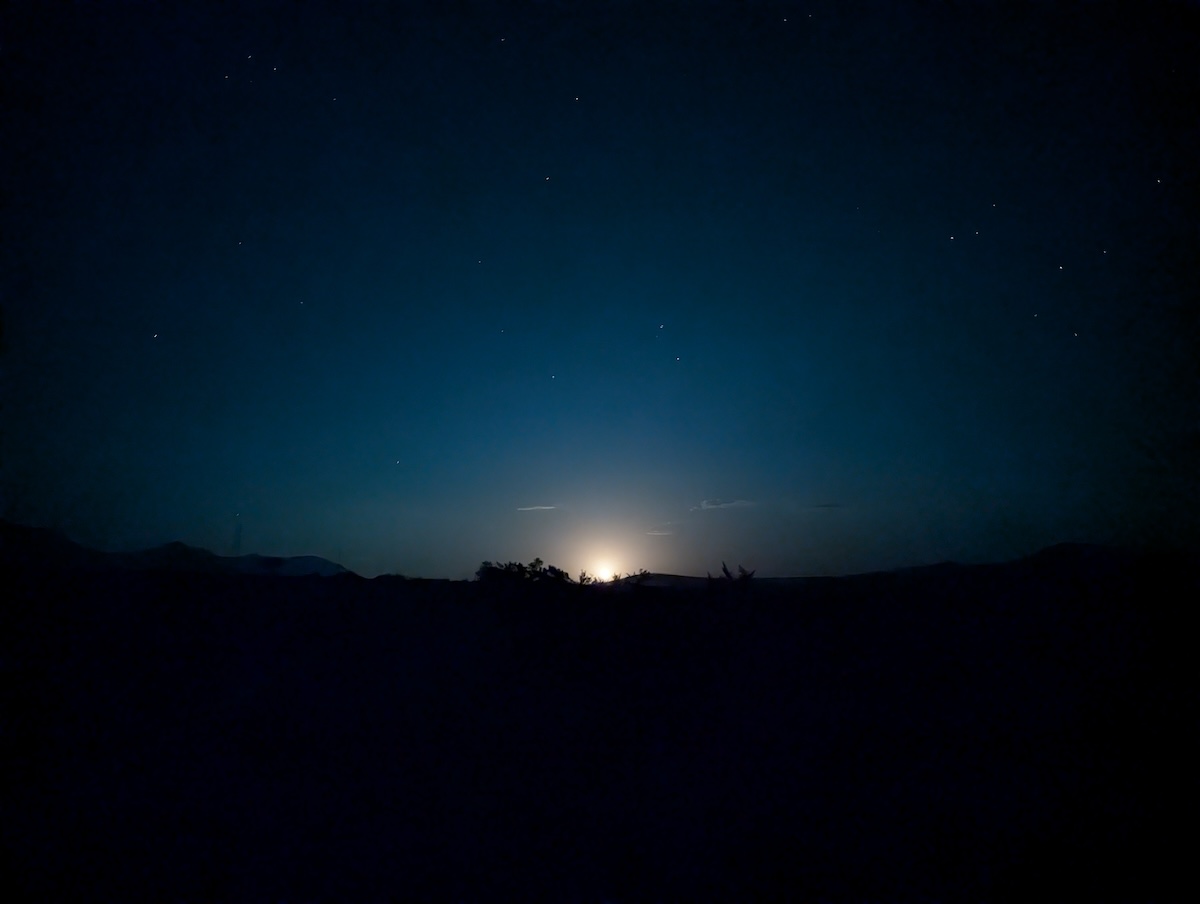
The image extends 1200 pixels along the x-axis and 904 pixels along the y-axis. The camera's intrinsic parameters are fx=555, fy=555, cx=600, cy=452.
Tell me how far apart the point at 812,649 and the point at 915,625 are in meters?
1.82

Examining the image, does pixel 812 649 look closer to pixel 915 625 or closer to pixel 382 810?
pixel 915 625

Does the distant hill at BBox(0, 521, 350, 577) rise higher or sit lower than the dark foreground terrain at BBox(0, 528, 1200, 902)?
higher

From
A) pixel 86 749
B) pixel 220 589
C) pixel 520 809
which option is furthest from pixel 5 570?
pixel 520 809

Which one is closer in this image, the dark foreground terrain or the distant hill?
the dark foreground terrain

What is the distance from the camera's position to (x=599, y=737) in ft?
24.2

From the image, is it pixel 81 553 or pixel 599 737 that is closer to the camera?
pixel 599 737

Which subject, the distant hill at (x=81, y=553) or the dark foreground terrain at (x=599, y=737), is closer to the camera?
the dark foreground terrain at (x=599, y=737)

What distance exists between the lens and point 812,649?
8758 mm

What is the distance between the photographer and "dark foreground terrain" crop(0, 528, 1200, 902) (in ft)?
18.0

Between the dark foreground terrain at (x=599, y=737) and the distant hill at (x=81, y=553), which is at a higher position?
the distant hill at (x=81, y=553)

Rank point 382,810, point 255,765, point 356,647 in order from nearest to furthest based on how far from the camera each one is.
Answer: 1. point 382,810
2. point 255,765
3. point 356,647

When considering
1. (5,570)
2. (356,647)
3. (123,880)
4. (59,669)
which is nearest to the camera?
(123,880)

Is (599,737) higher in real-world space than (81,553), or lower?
lower

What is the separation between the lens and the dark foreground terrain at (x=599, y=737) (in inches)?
216
